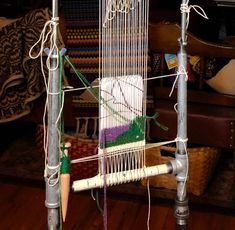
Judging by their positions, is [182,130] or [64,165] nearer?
[64,165]

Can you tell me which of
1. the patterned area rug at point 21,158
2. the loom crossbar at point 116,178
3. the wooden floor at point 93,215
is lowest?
the patterned area rug at point 21,158

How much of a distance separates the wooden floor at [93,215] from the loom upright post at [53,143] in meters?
0.73

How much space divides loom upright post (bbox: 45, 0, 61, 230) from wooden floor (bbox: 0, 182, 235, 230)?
73 centimetres

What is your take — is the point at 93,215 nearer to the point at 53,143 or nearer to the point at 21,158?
the point at 21,158

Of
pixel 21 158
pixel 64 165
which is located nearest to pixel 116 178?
pixel 64 165

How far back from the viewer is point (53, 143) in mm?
1463

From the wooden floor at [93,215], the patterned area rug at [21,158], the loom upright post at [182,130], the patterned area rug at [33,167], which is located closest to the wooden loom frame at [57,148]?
the loom upright post at [182,130]

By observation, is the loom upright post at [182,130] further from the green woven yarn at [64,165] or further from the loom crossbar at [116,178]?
the green woven yarn at [64,165]

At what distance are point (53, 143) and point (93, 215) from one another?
928 millimetres

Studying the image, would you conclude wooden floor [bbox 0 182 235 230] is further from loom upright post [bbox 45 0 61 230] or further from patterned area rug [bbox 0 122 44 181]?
loom upright post [bbox 45 0 61 230]

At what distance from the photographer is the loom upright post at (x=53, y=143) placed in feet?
4.66

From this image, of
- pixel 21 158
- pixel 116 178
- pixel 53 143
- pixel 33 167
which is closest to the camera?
pixel 53 143

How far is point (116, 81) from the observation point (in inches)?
61.9

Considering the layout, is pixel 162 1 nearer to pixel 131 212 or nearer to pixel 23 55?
pixel 23 55
